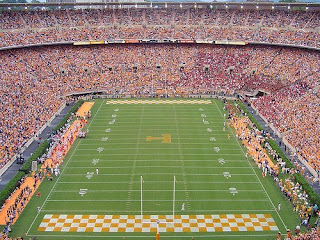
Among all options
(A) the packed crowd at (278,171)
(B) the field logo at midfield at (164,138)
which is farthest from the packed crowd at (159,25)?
(B) the field logo at midfield at (164,138)

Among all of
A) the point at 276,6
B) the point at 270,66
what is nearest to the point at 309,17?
the point at 276,6

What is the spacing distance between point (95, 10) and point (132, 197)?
1610 inches

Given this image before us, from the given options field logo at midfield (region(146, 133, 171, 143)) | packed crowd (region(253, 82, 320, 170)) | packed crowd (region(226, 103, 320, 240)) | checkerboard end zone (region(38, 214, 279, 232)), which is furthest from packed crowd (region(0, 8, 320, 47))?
checkerboard end zone (region(38, 214, 279, 232))

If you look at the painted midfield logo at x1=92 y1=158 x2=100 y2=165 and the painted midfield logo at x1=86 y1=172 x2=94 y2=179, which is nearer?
the painted midfield logo at x1=86 y1=172 x2=94 y2=179

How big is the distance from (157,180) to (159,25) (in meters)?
35.8

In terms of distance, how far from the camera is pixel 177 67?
52844 millimetres

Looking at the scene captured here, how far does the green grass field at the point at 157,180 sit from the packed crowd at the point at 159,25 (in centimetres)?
1977

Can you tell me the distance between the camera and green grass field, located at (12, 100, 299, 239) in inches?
890

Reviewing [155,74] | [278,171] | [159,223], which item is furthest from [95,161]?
[155,74]

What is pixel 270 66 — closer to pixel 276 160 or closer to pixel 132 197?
pixel 276 160

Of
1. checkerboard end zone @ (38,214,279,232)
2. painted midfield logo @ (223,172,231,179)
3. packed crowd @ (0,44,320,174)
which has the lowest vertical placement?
checkerboard end zone @ (38,214,279,232)

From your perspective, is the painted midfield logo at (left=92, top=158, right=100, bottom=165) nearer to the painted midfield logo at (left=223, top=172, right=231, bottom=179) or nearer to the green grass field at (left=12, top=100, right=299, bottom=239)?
the green grass field at (left=12, top=100, right=299, bottom=239)

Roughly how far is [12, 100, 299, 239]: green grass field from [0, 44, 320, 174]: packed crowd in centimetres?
689

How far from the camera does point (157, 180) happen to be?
1033 inches
